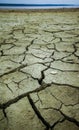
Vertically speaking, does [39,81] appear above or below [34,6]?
below

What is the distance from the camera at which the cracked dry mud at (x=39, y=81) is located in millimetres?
1277

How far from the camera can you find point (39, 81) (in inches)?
68.1

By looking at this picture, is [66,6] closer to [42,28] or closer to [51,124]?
[42,28]

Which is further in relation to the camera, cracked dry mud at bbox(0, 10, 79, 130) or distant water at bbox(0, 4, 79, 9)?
distant water at bbox(0, 4, 79, 9)

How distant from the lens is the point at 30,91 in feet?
5.17

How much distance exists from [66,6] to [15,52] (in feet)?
12.1

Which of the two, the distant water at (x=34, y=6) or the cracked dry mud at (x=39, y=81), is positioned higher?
the distant water at (x=34, y=6)

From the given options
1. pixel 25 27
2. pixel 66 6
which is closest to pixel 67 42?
pixel 25 27

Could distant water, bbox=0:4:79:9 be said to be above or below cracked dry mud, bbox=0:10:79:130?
above

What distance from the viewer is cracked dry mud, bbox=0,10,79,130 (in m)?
1.28

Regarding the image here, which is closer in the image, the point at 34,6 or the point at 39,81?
the point at 39,81

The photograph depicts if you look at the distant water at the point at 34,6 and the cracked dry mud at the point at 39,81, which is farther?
the distant water at the point at 34,6

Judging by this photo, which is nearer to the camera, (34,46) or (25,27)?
(34,46)

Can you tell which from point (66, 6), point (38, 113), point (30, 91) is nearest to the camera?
point (38, 113)
